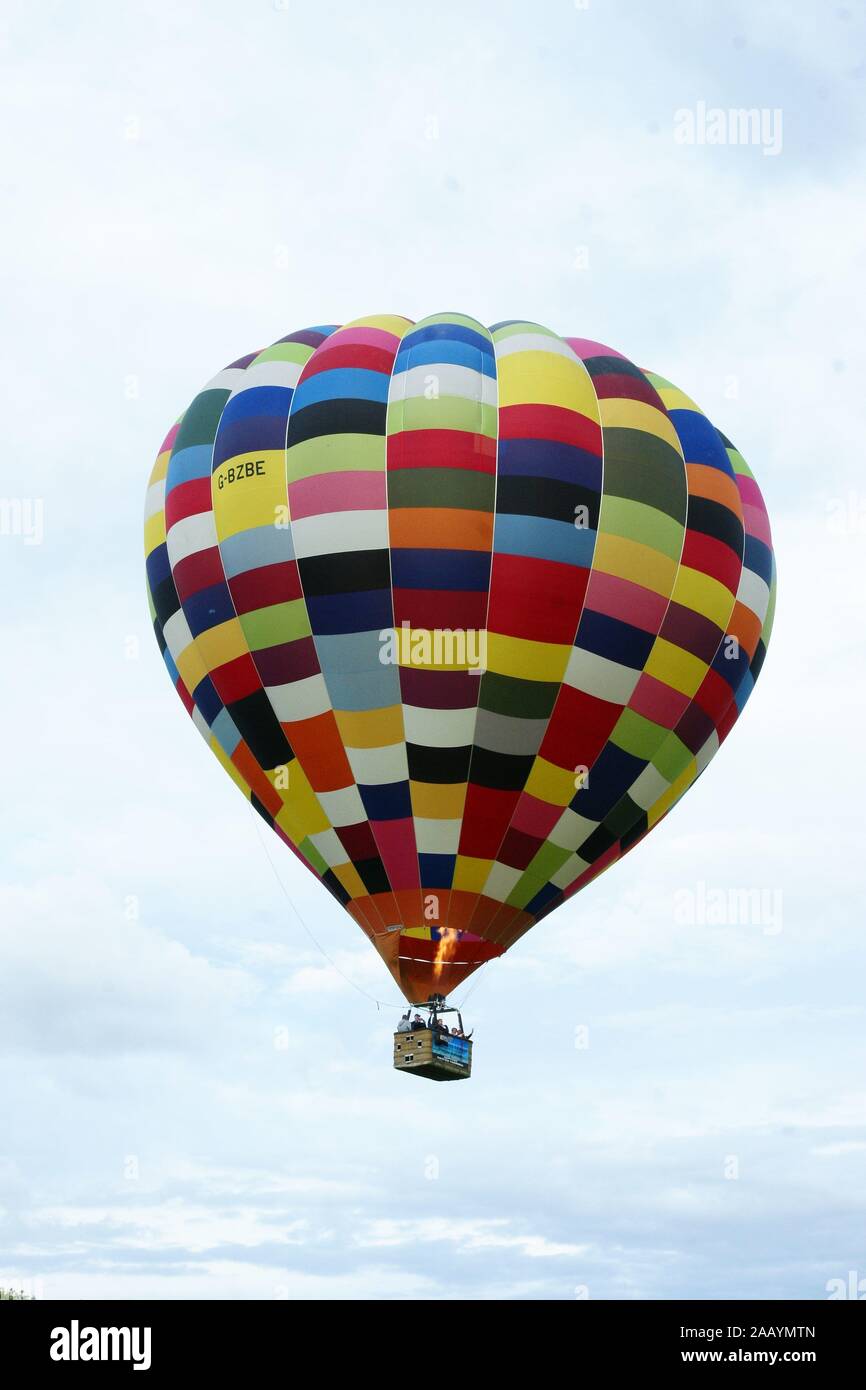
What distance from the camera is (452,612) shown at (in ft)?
78.1

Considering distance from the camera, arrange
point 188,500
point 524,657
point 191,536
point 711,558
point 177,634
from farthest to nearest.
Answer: point 177,634, point 188,500, point 191,536, point 711,558, point 524,657

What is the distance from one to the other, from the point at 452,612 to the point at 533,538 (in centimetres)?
131

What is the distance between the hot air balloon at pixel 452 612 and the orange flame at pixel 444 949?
27mm

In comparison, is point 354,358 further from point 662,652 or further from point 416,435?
point 662,652

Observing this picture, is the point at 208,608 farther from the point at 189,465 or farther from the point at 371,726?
the point at 371,726

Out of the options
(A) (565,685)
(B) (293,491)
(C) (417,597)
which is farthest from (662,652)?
(B) (293,491)

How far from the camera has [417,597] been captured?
78.2ft

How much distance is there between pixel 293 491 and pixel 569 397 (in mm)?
3588

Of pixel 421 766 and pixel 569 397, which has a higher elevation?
pixel 569 397

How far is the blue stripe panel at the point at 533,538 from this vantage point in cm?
2381

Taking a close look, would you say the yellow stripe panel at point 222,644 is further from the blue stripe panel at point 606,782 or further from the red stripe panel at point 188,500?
the blue stripe panel at point 606,782

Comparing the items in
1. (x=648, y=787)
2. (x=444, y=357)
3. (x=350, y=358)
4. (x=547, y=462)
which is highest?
(x=350, y=358)

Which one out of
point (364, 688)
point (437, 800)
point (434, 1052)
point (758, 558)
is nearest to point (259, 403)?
point (364, 688)

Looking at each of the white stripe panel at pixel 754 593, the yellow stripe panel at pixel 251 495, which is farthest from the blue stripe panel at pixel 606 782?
the yellow stripe panel at pixel 251 495
